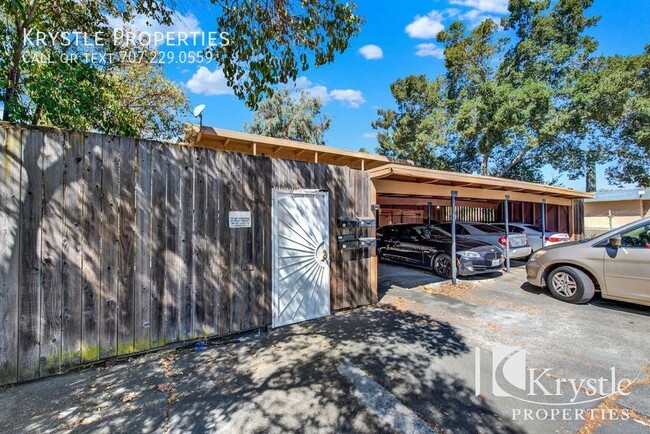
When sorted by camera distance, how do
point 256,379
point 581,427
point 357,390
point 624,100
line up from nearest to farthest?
point 581,427, point 357,390, point 256,379, point 624,100

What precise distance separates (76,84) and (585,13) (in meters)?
22.3

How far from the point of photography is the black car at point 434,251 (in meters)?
7.05

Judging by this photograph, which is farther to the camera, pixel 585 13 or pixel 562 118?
pixel 585 13

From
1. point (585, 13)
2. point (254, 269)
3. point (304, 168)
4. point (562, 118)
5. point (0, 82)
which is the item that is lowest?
point (254, 269)

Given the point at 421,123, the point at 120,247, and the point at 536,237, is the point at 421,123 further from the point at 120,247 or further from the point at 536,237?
the point at 120,247

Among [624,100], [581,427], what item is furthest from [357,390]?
[624,100]

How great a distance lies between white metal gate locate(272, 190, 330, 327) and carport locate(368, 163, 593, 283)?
1.35 metres

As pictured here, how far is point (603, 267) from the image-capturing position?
476cm

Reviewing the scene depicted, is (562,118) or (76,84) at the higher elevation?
(562,118)

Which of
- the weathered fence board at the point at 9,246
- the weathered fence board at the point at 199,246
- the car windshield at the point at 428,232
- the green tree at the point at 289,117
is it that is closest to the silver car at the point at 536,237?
the car windshield at the point at 428,232

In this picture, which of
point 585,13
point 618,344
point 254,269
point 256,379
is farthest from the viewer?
point 585,13

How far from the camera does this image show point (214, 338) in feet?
12.0

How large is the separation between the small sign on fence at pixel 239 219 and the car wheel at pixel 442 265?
5512 mm

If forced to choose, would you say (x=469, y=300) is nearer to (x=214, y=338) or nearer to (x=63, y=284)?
(x=214, y=338)
